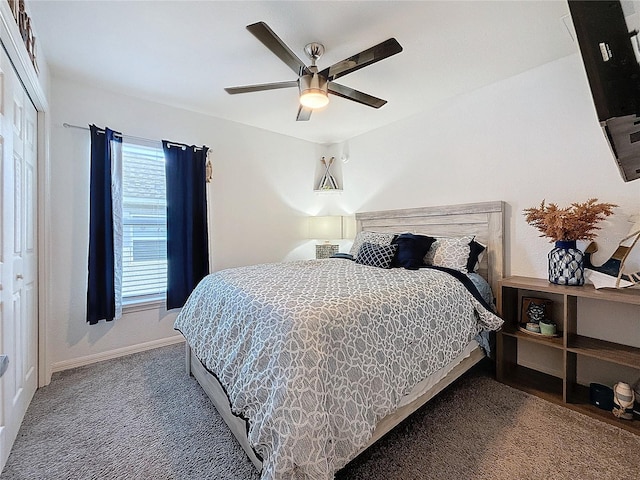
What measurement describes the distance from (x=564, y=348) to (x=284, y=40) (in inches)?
112

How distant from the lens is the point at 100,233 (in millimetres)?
2617

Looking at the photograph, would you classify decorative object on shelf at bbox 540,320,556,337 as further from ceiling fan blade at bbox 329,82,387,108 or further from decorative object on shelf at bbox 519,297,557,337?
ceiling fan blade at bbox 329,82,387,108

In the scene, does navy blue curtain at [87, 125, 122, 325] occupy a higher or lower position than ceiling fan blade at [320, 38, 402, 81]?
lower

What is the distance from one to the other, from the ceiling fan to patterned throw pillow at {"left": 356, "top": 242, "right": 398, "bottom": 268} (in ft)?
3.98

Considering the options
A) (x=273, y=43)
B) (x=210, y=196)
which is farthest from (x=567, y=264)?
(x=210, y=196)

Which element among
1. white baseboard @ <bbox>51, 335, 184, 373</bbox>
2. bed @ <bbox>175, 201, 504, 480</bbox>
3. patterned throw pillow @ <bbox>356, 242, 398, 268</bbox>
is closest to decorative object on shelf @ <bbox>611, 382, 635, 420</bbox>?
bed @ <bbox>175, 201, 504, 480</bbox>

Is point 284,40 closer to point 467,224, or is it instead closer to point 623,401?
point 467,224

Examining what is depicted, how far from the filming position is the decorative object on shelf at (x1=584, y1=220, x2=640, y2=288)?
1752mm

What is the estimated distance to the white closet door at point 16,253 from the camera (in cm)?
143

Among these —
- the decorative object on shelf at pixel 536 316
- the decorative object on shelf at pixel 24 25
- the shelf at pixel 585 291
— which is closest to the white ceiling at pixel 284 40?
the decorative object on shelf at pixel 24 25

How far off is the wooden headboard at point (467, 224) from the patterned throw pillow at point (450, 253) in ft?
0.50

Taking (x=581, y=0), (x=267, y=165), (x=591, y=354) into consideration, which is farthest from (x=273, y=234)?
(x=581, y=0)

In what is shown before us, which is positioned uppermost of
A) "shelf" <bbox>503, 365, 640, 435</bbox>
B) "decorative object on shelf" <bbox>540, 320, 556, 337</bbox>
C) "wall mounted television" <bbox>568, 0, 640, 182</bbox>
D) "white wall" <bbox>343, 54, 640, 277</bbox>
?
"white wall" <bbox>343, 54, 640, 277</bbox>

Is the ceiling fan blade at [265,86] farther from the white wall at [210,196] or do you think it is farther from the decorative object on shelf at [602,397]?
the decorative object on shelf at [602,397]
